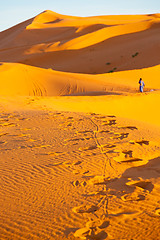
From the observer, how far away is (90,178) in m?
4.23

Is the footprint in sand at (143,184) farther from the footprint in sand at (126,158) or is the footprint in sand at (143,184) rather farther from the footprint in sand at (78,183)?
the footprint in sand at (126,158)

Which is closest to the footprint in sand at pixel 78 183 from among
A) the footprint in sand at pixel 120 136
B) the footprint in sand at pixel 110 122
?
the footprint in sand at pixel 120 136

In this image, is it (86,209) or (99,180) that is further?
(99,180)

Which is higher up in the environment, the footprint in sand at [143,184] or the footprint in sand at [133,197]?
the footprint in sand at [133,197]

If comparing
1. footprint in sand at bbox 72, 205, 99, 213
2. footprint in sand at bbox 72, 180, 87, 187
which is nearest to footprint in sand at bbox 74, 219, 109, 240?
footprint in sand at bbox 72, 205, 99, 213

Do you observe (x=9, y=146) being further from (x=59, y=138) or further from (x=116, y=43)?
(x=116, y=43)

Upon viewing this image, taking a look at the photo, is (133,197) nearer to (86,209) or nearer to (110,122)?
(86,209)

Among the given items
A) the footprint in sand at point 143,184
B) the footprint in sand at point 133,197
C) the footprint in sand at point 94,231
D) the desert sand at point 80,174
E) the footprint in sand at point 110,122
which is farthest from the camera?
the footprint in sand at point 110,122

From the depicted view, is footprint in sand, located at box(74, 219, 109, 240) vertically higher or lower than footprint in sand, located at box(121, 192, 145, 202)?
higher

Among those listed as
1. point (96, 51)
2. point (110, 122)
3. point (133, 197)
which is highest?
point (96, 51)

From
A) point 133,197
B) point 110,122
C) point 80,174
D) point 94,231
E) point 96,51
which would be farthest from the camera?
point 96,51

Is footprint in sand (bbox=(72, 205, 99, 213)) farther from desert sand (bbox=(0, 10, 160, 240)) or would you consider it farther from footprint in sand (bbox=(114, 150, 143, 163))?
footprint in sand (bbox=(114, 150, 143, 163))

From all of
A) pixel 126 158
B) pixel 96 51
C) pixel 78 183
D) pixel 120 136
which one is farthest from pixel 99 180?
pixel 96 51

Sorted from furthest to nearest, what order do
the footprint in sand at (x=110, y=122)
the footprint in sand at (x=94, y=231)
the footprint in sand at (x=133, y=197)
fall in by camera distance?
the footprint in sand at (x=110, y=122) → the footprint in sand at (x=133, y=197) → the footprint in sand at (x=94, y=231)
